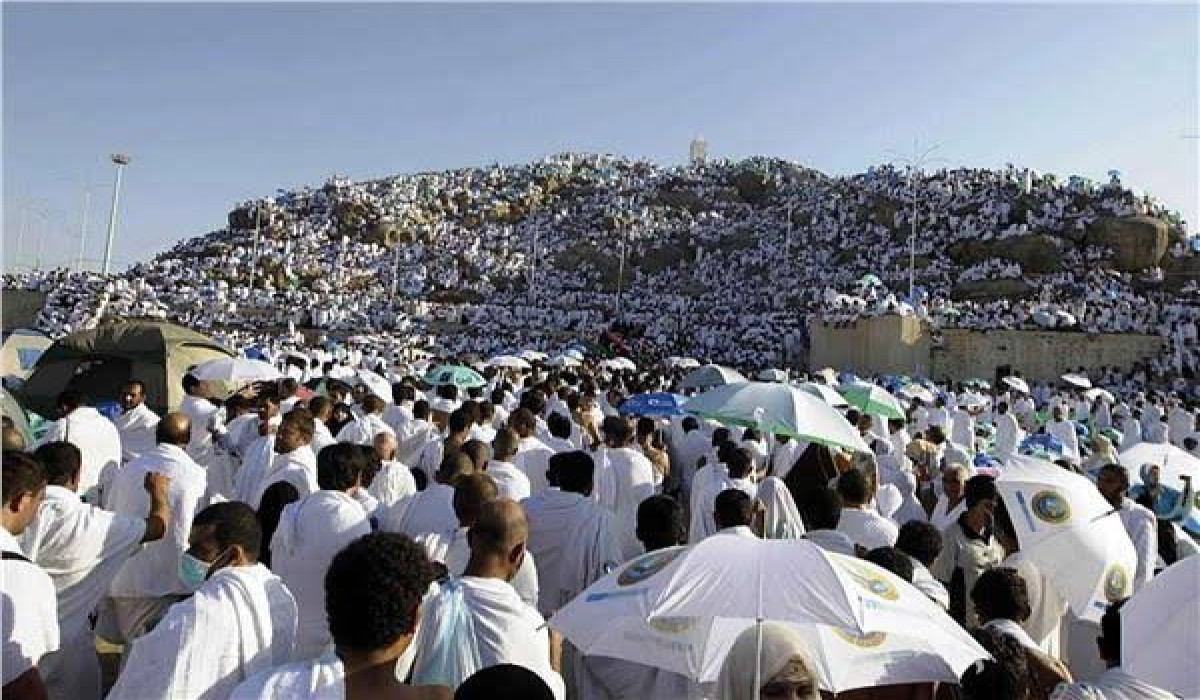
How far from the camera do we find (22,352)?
13.0 meters

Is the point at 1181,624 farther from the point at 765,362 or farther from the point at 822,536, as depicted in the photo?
the point at 765,362

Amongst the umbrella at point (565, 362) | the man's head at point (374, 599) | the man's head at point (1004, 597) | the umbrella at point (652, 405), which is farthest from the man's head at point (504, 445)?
the umbrella at point (565, 362)

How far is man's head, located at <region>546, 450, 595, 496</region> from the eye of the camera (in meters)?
4.26

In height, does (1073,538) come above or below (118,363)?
above

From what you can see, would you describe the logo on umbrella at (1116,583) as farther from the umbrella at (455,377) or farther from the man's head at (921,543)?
the umbrella at (455,377)

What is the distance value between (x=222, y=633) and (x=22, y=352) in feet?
42.1

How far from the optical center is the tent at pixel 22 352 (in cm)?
1245

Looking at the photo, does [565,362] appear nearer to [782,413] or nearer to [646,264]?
[782,413]

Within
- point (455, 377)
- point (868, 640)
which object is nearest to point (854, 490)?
point (868, 640)

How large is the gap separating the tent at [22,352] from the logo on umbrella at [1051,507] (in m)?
12.6

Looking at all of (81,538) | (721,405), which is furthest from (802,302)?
(81,538)

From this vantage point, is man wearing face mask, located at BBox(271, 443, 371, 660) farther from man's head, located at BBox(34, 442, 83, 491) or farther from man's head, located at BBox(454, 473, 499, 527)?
man's head, located at BBox(34, 442, 83, 491)

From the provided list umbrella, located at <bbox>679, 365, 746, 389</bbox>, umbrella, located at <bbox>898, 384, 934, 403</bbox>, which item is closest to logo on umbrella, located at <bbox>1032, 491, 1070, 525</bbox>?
umbrella, located at <bbox>679, 365, 746, 389</bbox>

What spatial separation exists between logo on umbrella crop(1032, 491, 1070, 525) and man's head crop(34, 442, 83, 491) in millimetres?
3999
